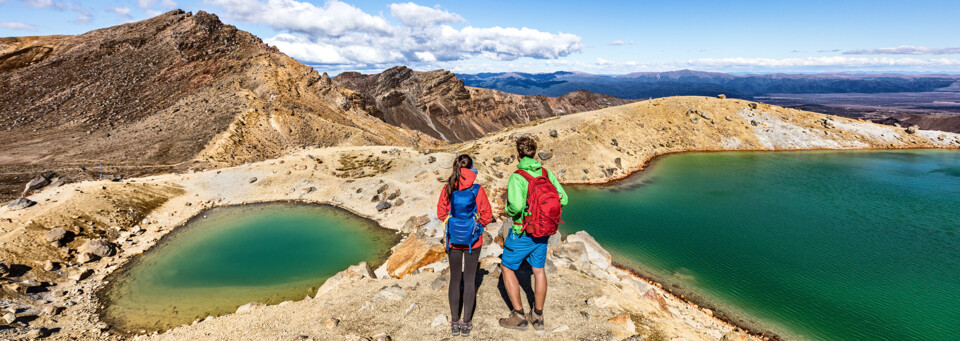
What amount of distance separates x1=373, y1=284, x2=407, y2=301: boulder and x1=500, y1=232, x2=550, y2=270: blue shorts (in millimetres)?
4057

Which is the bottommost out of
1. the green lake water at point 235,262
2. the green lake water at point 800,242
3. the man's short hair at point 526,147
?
the green lake water at point 800,242

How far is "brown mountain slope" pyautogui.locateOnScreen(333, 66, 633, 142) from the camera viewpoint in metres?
121

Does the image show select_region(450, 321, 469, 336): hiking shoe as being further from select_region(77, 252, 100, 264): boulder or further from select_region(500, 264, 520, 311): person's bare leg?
select_region(77, 252, 100, 264): boulder

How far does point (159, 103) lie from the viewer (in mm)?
46844

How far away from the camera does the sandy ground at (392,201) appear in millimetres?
9211

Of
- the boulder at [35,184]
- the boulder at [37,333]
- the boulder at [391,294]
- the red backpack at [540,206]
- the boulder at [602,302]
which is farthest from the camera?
the boulder at [35,184]

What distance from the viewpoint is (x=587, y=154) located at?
37.6 metres

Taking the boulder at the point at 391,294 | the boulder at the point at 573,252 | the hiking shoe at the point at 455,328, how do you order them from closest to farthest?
the hiking shoe at the point at 455,328 → the boulder at the point at 391,294 → the boulder at the point at 573,252

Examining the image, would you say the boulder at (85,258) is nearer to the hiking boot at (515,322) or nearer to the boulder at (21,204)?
the boulder at (21,204)

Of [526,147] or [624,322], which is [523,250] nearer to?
[526,147]

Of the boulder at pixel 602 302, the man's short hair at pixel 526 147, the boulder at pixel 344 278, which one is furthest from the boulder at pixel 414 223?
the man's short hair at pixel 526 147

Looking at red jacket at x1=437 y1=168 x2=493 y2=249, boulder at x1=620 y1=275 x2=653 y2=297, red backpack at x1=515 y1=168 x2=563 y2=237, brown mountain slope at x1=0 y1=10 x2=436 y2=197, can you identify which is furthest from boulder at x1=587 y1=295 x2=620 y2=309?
brown mountain slope at x1=0 y1=10 x2=436 y2=197

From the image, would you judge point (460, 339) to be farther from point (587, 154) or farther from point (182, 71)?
point (182, 71)

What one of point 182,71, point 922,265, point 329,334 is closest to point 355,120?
point 182,71
